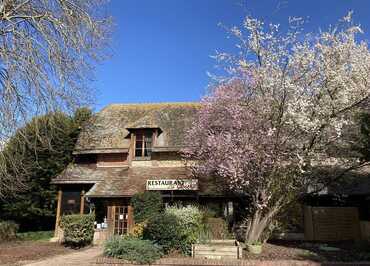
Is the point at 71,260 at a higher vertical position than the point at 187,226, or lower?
lower

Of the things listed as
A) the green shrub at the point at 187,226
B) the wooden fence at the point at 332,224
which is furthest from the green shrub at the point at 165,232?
the wooden fence at the point at 332,224

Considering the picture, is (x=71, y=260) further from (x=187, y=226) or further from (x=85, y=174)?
(x=85, y=174)

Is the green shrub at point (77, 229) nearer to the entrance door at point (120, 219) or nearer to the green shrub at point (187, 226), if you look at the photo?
the entrance door at point (120, 219)

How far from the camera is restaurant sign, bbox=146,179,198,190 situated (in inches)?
748

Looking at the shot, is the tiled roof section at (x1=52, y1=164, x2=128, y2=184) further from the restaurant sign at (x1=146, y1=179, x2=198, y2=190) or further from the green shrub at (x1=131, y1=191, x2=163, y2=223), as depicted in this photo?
the green shrub at (x1=131, y1=191, x2=163, y2=223)

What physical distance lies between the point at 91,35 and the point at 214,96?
7219 mm

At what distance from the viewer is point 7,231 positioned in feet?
67.2

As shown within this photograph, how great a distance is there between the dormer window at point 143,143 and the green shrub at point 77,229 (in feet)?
16.4

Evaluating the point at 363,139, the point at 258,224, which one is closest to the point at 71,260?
the point at 258,224

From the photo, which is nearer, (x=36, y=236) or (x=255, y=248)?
(x=255, y=248)

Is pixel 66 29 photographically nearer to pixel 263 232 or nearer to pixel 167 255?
pixel 167 255

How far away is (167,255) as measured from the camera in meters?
13.0

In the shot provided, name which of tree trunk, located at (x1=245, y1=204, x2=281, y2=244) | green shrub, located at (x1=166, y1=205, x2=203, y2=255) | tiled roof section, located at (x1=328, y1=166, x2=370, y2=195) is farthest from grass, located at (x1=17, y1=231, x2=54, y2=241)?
tiled roof section, located at (x1=328, y1=166, x2=370, y2=195)

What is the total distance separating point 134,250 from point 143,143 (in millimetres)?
10577
